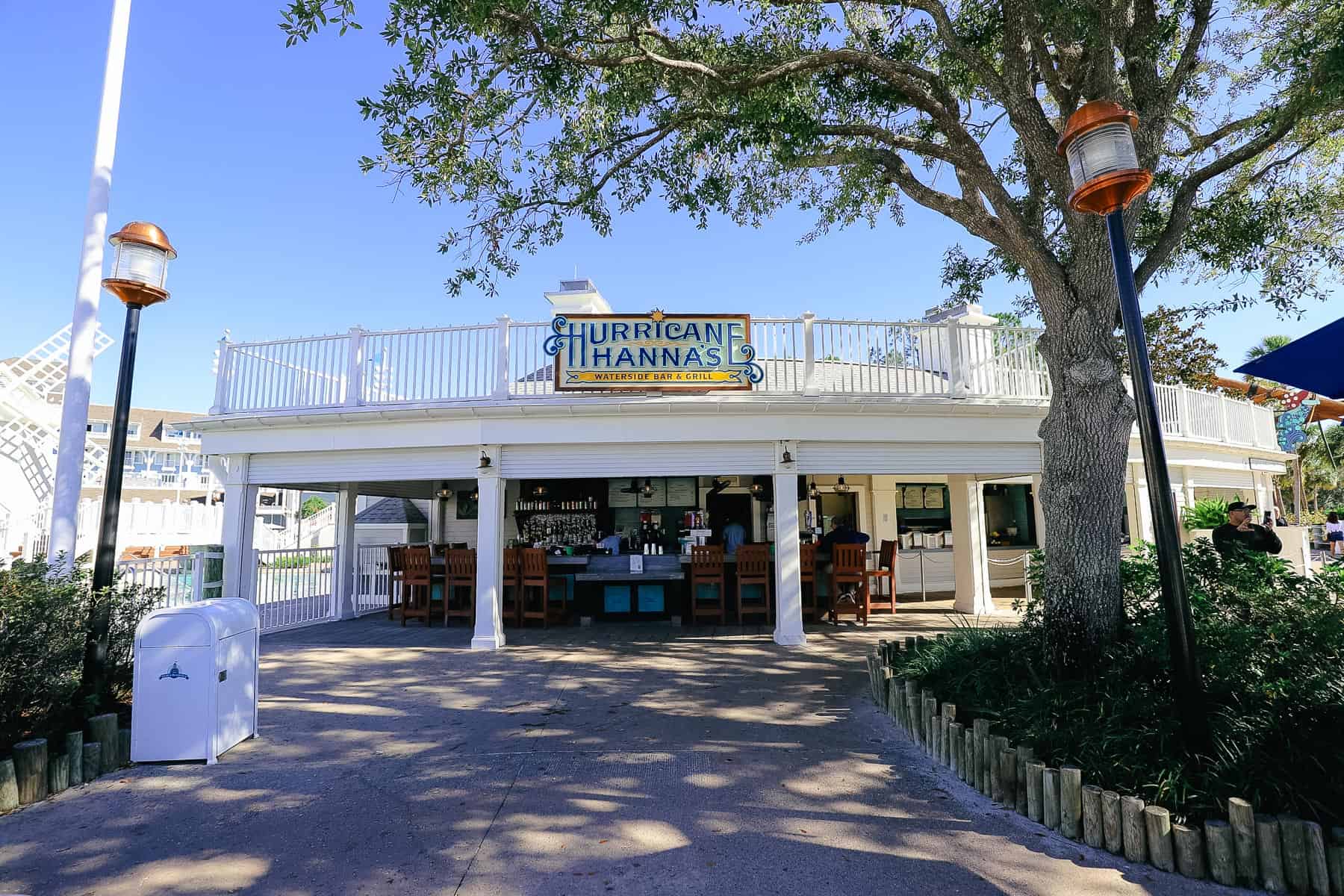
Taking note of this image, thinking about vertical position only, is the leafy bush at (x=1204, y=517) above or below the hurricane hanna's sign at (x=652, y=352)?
below

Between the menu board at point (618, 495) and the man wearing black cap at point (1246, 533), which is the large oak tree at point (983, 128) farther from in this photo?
the menu board at point (618, 495)

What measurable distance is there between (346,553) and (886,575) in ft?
30.5

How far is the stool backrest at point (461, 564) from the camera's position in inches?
411

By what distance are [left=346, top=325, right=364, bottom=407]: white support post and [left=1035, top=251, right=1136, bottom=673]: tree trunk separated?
803 cm

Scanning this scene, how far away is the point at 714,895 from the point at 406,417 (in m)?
7.34

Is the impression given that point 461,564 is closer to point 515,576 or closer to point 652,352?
point 515,576

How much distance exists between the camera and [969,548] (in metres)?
11.0

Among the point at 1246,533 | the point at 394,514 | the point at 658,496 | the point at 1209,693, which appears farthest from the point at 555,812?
the point at 394,514

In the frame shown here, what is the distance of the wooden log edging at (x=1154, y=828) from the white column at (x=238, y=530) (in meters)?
6.00

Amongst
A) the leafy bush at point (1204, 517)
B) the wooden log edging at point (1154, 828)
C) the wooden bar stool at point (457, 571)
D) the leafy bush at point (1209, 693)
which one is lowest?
the wooden log edging at point (1154, 828)

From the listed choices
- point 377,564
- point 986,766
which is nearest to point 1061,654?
point 986,766

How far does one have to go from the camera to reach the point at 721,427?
28.9 ft

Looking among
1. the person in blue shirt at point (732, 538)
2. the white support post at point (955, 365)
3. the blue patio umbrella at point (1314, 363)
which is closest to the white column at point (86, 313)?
the person in blue shirt at point (732, 538)

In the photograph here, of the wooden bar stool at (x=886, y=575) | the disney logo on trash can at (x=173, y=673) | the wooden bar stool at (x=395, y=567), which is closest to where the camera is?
the disney logo on trash can at (x=173, y=673)
